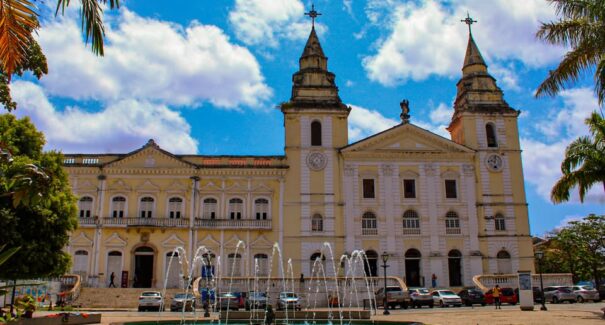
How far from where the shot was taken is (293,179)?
4028 centimetres

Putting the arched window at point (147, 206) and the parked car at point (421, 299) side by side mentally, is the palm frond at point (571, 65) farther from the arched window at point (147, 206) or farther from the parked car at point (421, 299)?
the arched window at point (147, 206)

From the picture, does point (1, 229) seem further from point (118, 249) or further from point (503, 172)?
point (503, 172)

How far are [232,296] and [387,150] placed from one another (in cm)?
1659

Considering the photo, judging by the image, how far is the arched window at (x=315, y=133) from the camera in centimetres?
4134

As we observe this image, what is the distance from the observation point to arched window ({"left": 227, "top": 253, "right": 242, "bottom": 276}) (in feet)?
126

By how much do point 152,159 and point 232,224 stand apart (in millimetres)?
7314

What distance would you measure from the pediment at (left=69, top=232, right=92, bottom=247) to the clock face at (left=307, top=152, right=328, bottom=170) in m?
15.8

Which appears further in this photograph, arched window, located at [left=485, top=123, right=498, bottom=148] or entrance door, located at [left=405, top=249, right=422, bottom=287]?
arched window, located at [left=485, top=123, right=498, bottom=148]

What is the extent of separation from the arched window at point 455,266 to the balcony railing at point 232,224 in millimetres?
12750

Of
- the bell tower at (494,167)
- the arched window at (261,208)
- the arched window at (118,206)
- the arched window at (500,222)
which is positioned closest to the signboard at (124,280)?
the arched window at (118,206)

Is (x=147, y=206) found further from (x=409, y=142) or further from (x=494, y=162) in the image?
(x=494, y=162)

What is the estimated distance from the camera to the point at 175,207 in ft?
131

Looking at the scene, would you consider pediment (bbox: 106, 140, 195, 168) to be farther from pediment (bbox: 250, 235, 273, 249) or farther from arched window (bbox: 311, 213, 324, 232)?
arched window (bbox: 311, 213, 324, 232)

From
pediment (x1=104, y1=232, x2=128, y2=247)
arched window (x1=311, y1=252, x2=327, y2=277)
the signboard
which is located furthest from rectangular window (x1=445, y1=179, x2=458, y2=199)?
the signboard
